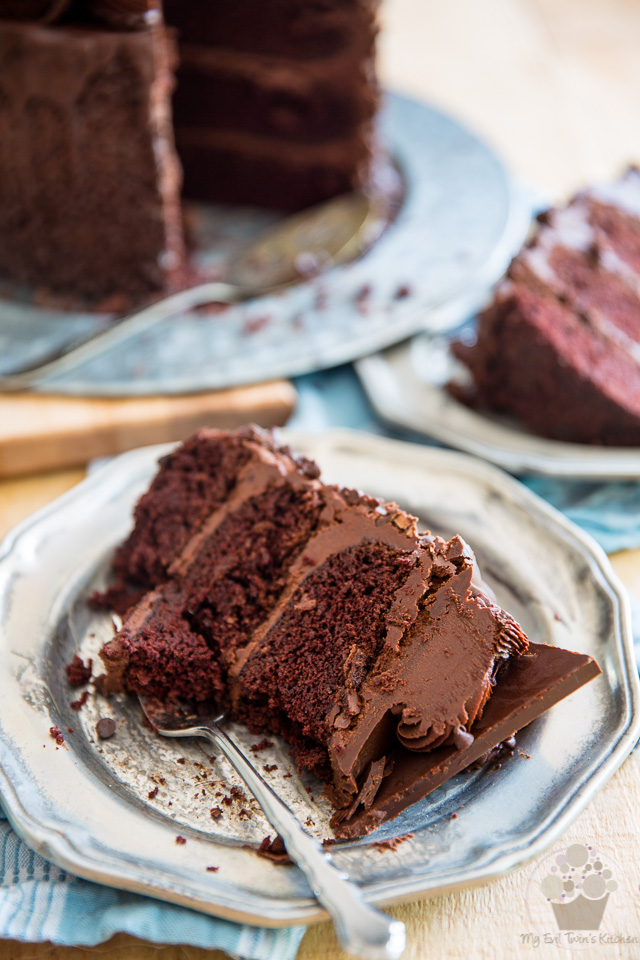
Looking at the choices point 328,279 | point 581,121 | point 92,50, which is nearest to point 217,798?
point 328,279

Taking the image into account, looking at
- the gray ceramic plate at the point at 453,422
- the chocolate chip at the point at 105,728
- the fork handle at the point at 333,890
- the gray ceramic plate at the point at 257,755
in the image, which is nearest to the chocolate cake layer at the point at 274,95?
the gray ceramic plate at the point at 453,422

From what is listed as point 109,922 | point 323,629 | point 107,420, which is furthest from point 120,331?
point 109,922

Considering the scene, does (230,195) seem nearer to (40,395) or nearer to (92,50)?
(92,50)

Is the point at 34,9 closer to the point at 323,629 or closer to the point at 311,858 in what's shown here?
the point at 323,629

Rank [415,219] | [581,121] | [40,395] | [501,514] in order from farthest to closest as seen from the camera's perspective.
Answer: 1. [581,121]
2. [415,219]
3. [40,395]
4. [501,514]

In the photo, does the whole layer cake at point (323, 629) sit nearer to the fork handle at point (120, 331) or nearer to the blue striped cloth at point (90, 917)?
the blue striped cloth at point (90, 917)

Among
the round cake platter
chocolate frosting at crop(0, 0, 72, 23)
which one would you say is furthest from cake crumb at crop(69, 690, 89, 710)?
chocolate frosting at crop(0, 0, 72, 23)

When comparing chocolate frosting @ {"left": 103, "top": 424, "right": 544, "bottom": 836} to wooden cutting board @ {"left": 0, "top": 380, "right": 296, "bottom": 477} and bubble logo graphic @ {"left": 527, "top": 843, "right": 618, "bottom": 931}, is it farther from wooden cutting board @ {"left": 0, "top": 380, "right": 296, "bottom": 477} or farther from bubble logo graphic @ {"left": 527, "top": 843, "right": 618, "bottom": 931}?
wooden cutting board @ {"left": 0, "top": 380, "right": 296, "bottom": 477}

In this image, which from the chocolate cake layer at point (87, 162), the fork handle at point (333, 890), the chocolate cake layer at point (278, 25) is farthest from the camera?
the chocolate cake layer at point (278, 25)
